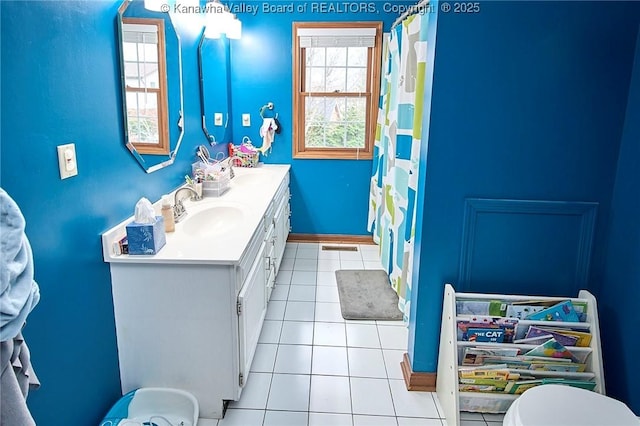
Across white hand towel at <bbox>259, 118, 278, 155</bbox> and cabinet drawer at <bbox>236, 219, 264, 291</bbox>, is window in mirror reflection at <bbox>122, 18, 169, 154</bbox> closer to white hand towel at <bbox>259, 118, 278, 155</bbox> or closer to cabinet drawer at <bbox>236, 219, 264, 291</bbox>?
cabinet drawer at <bbox>236, 219, 264, 291</bbox>

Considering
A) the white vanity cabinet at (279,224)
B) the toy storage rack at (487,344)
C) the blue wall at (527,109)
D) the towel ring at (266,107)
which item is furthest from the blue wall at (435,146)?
the towel ring at (266,107)

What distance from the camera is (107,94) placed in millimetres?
1661

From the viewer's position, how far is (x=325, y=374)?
2.19 meters

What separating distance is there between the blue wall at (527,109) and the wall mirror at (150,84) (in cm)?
131

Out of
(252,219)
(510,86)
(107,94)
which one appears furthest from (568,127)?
(107,94)

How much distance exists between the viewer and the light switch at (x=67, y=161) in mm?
1356

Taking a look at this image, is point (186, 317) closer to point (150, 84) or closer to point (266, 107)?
point (150, 84)

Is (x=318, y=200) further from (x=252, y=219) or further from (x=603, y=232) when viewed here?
(x=603, y=232)

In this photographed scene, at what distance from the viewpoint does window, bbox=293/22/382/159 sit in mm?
3717

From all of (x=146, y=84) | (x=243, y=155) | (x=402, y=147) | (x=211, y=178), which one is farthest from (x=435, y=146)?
(x=243, y=155)

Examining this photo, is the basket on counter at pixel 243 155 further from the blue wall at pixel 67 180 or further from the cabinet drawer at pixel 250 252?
the blue wall at pixel 67 180

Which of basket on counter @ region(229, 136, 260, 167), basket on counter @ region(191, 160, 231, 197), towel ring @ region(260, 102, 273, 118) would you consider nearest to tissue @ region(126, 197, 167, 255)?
basket on counter @ region(191, 160, 231, 197)

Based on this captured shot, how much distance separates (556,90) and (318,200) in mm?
2586

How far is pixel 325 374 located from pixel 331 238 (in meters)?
2.10
